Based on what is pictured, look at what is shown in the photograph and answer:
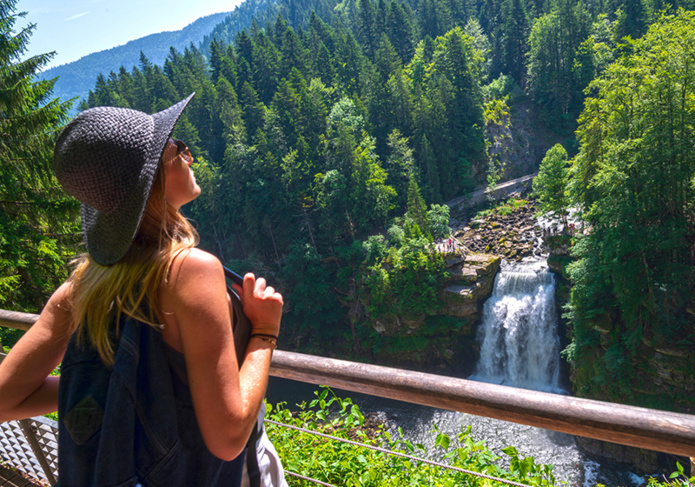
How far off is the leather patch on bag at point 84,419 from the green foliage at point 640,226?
72.4 feet

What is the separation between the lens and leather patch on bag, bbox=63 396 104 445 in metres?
1.18

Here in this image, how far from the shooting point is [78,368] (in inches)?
48.3

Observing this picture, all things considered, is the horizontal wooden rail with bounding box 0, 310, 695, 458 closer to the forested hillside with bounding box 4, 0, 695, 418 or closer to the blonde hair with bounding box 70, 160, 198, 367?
the blonde hair with bounding box 70, 160, 198, 367

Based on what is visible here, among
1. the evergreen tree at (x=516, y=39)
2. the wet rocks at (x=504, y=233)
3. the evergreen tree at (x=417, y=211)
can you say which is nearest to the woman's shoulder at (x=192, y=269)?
the wet rocks at (x=504, y=233)

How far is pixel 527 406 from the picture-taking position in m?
1.67

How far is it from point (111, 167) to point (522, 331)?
2798cm

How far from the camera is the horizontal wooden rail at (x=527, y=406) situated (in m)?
1.50

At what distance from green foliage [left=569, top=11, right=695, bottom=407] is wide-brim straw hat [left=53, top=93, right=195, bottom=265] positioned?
21993mm

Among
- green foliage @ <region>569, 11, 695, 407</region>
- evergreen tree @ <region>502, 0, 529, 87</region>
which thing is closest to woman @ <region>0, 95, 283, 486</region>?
green foliage @ <region>569, 11, 695, 407</region>

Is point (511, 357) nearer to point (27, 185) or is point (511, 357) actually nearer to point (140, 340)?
point (27, 185)

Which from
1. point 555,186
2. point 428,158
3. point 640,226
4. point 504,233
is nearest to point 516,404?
point 640,226

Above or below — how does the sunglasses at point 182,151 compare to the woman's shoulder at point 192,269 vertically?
above

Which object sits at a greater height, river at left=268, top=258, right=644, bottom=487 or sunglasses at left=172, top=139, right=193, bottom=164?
sunglasses at left=172, top=139, right=193, bottom=164

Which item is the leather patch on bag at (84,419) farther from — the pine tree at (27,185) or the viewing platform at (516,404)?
the pine tree at (27,185)
